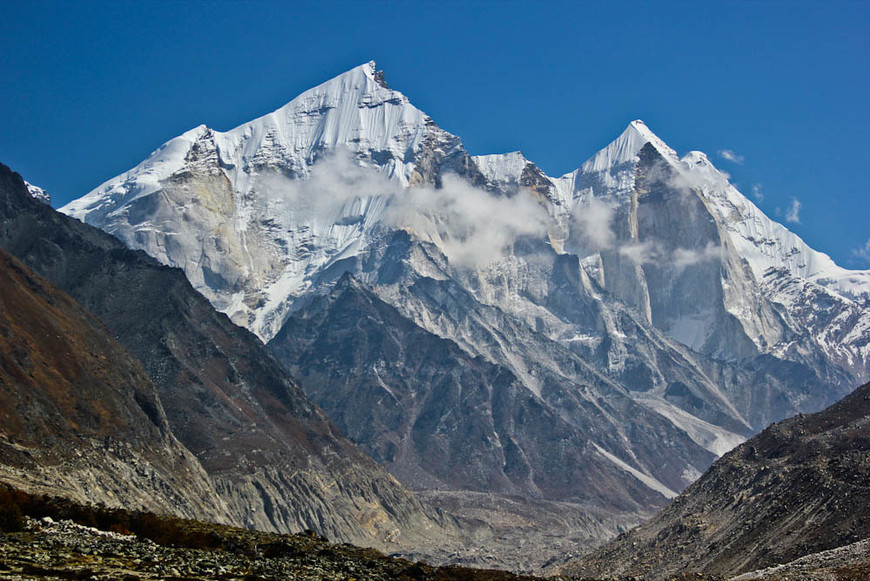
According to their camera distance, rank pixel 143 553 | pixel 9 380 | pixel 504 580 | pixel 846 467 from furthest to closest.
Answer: pixel 9 380
pixel 846 467
pixel 504 580
pixel 143 553

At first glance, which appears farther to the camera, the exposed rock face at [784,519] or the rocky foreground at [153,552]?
the exposed rock face at [784,519]

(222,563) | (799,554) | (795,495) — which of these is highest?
(795,495)

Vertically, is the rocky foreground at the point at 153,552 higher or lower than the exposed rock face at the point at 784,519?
lower

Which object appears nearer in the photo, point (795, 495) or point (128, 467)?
point (795, 495)

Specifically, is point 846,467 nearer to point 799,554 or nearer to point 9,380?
point 799,554

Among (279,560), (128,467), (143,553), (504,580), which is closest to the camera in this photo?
(143,553)

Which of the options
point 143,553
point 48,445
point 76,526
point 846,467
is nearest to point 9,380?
point 48,445

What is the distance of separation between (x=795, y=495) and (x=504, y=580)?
97.8m

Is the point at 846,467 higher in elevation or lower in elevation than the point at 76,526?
higher

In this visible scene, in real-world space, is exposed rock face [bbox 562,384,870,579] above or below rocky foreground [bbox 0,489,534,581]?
above

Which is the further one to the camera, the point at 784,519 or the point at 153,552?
the point at 784,519

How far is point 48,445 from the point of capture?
178 m

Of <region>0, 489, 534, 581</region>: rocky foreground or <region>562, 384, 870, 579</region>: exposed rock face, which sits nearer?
<region>0, 489, 534, 581</region>: rocky foreground

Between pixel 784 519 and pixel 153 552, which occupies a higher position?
pixel 784 519
